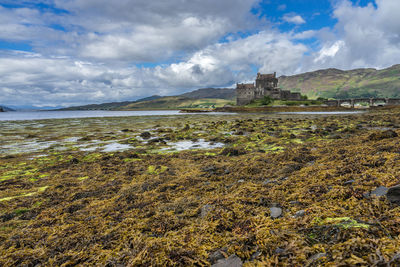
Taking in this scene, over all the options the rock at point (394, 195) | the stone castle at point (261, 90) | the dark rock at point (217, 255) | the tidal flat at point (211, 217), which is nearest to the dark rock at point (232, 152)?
the tidal flat at point (211, 217)

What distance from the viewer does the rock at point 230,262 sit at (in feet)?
8.94

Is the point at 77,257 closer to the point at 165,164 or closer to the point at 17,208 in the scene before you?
the point at 17,208

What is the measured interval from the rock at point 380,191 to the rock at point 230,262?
2917 millimetres

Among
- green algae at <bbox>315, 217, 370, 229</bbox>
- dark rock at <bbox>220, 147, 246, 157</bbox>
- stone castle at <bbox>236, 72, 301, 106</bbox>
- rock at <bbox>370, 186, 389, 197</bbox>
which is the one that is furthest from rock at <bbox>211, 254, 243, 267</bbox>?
stone castle at <bbox>236, 72, 301, 106</bbox>

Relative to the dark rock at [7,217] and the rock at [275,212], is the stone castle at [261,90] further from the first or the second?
the dark rock at [7,217]

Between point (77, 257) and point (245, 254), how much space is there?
268 centimetres

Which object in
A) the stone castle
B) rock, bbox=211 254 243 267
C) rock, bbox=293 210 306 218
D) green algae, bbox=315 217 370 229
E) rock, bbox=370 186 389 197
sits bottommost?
rock, bbox=211 254 243 267

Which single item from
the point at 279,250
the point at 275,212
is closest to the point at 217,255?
the point at 279,250

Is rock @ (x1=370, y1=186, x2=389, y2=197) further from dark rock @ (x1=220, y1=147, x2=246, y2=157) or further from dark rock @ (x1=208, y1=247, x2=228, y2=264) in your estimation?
dark rock @ (x1=220, y1=147, x2=246, y2=157)

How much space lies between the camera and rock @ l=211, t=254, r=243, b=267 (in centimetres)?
272

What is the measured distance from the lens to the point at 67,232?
4.11 metres

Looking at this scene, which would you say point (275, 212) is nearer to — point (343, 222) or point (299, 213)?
point (299, 213)

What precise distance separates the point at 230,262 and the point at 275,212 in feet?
5.30

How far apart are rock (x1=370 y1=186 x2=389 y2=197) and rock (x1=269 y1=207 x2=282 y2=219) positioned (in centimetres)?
170
